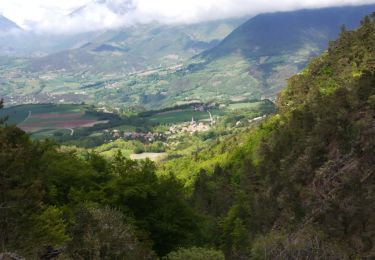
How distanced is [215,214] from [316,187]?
24.9m

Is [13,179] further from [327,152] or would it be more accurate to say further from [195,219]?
[327,152]

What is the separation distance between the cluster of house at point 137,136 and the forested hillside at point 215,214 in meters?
124

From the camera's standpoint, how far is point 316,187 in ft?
130

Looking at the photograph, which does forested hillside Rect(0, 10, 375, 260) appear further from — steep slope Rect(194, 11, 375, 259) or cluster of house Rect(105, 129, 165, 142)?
cluster of house Rect(105, 129, 165, 142)

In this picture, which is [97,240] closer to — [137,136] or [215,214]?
[215,214]

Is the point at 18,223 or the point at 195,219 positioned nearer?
the point at 18,223

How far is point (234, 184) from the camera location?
70.9m

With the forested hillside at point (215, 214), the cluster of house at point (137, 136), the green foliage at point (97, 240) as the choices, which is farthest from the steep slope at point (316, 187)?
the cluster of house at point (137, 136)

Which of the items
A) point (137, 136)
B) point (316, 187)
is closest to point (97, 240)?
point (316, 187)

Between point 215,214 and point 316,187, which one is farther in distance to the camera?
point 215,214

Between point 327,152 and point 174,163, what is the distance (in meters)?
81.1

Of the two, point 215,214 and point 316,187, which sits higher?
point 316,187

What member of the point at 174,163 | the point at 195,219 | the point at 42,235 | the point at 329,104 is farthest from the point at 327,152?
the point at 174,163

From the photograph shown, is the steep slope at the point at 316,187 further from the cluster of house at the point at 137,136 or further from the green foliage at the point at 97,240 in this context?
the cluster of house at the point at 137,136
